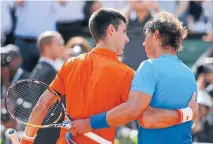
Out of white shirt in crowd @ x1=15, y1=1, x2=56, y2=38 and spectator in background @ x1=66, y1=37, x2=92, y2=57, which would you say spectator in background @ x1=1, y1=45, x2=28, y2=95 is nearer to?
spectator in background @ x1=66, y1=37, x2=92, y2=57

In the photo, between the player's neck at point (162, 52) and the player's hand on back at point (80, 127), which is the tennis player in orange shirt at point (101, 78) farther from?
the player's neck at point (162, 52)

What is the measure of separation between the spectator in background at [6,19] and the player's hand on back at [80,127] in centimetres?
606

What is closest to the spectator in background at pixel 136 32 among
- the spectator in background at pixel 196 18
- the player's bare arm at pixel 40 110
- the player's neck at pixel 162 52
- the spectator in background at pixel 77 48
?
the spectator in background at pixel 77 48

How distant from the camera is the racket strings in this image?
5586 millimetres

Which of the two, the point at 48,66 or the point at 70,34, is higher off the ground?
the point at 48,66

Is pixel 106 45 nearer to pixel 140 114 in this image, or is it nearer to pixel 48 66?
pixel 140 114

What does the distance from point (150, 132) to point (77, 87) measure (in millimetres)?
602

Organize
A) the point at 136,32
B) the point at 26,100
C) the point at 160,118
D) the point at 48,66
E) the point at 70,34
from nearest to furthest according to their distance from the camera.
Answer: the point at 160,118
the point at 26,100
the point at 48,66
the point at 136,32
the point at 70,34

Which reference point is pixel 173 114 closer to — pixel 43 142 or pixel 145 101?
pixel 145 101

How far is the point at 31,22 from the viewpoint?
429 inches

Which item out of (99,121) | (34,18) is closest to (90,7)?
(34,18)

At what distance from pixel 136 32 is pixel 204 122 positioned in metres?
1.57

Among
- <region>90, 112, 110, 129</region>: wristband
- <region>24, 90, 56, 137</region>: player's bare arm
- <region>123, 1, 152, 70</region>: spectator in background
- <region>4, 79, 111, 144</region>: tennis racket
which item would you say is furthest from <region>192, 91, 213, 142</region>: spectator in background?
<region>90, 112, 110, 129</region>: wristband

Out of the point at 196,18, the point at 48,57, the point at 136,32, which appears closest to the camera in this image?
the point at 48,57
